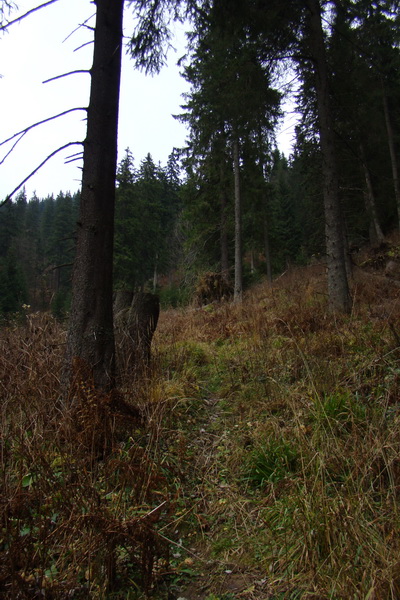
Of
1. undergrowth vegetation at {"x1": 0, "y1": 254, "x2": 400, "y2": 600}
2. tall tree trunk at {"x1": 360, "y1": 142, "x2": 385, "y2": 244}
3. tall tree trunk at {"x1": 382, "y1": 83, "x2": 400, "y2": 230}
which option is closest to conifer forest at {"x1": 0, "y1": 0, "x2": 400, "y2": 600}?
undergrowth vegetation at {"x1": 0, "y1": 254, "x2": 400, "y2": 600}

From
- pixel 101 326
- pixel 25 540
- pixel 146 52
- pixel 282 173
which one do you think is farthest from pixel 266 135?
pixel 282 173

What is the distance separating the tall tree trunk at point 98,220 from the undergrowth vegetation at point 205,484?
0.44m

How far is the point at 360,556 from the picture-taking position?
5.57ft

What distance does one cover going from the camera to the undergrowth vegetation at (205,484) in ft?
5.78

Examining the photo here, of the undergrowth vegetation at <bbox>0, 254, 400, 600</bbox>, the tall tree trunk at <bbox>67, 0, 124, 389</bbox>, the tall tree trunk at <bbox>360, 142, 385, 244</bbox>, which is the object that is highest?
the tall tree trunk at <bbox>360, 142, 385, 244</bbox>

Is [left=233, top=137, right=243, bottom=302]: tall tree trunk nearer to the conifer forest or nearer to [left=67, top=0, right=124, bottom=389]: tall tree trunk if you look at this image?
the conifer forest

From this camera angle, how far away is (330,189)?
773 centimetres

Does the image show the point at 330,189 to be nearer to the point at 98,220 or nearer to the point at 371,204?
the point at 98,220

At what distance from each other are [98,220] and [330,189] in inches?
230

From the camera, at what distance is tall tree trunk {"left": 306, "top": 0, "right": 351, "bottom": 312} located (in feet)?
24.8

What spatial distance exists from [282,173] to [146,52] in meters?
52.2

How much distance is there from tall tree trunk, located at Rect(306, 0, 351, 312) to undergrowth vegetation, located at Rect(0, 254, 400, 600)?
9.87ft

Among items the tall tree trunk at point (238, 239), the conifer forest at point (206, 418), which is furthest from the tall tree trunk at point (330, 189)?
the tall tree trunk at point (238, 239)

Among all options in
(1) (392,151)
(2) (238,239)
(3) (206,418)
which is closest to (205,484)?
(3) (206,418)
